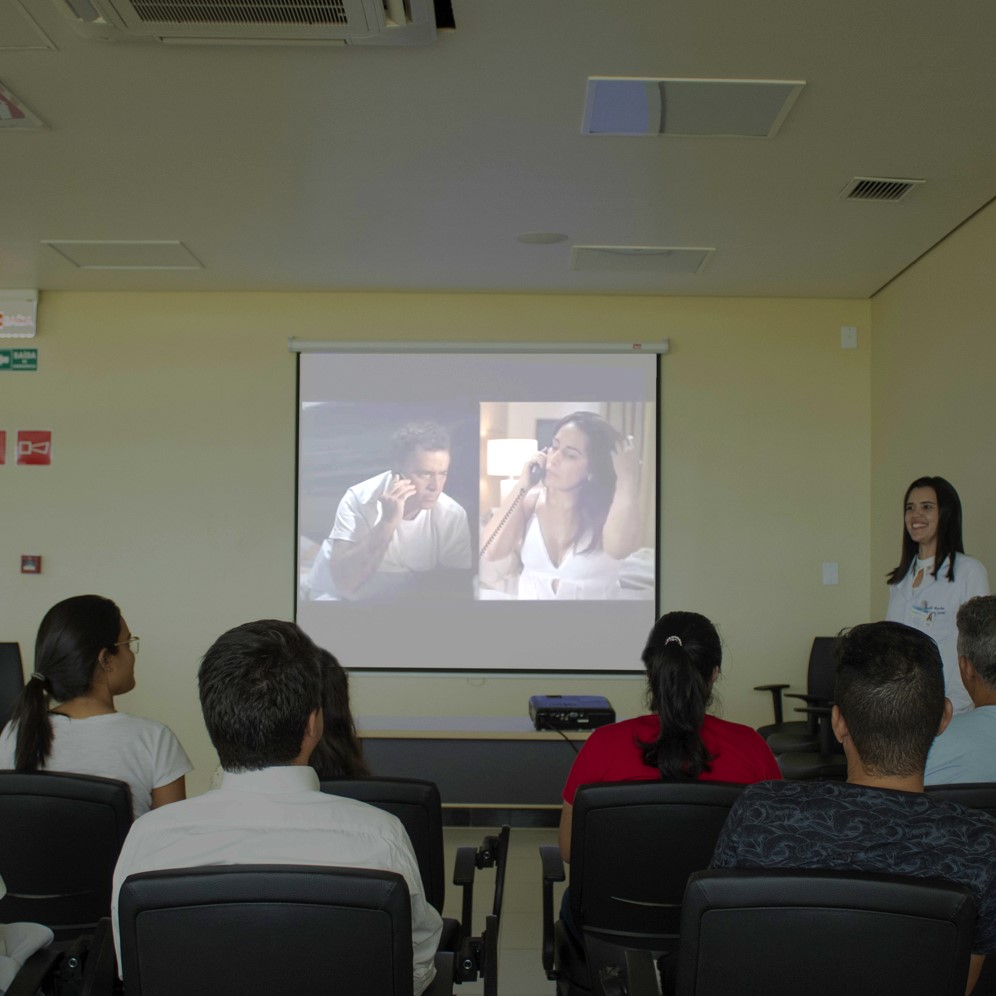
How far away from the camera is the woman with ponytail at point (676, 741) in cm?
218

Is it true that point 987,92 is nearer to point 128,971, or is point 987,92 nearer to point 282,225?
point 282,225

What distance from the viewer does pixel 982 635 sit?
2215 millimetres

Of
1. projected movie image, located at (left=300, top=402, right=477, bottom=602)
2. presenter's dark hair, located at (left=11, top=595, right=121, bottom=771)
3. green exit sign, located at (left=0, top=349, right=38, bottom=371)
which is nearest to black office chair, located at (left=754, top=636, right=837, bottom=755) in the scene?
projected movie image, located at (left=300, top=402, right=477, bottom=602)

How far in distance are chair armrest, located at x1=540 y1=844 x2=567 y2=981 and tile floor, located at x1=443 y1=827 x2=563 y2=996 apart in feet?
2.38

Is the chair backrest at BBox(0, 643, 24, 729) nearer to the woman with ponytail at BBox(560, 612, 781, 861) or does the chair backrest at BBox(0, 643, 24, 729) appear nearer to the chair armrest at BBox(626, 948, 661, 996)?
the woman with ponytail at BBox(560, 612, 781, 861)

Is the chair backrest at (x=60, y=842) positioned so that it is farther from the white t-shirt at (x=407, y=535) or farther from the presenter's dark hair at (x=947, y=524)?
the white t-shirt at (x=407, y=535)

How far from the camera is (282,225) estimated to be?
438cm

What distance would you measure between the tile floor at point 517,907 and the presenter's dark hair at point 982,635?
1.61 metres

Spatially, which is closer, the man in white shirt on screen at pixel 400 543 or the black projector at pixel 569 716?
the black projector at pixel 569 716

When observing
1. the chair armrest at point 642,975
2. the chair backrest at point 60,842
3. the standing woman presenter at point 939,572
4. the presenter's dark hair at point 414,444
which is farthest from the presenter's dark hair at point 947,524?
the chair backrest at point 60,842

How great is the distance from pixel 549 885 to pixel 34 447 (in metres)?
4.36

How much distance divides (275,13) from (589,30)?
0.84 m

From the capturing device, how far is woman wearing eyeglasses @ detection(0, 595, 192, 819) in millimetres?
2229

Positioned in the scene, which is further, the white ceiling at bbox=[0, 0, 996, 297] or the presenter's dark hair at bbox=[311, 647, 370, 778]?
the white ceiling at bbox=[0, 0, 996, 297]
